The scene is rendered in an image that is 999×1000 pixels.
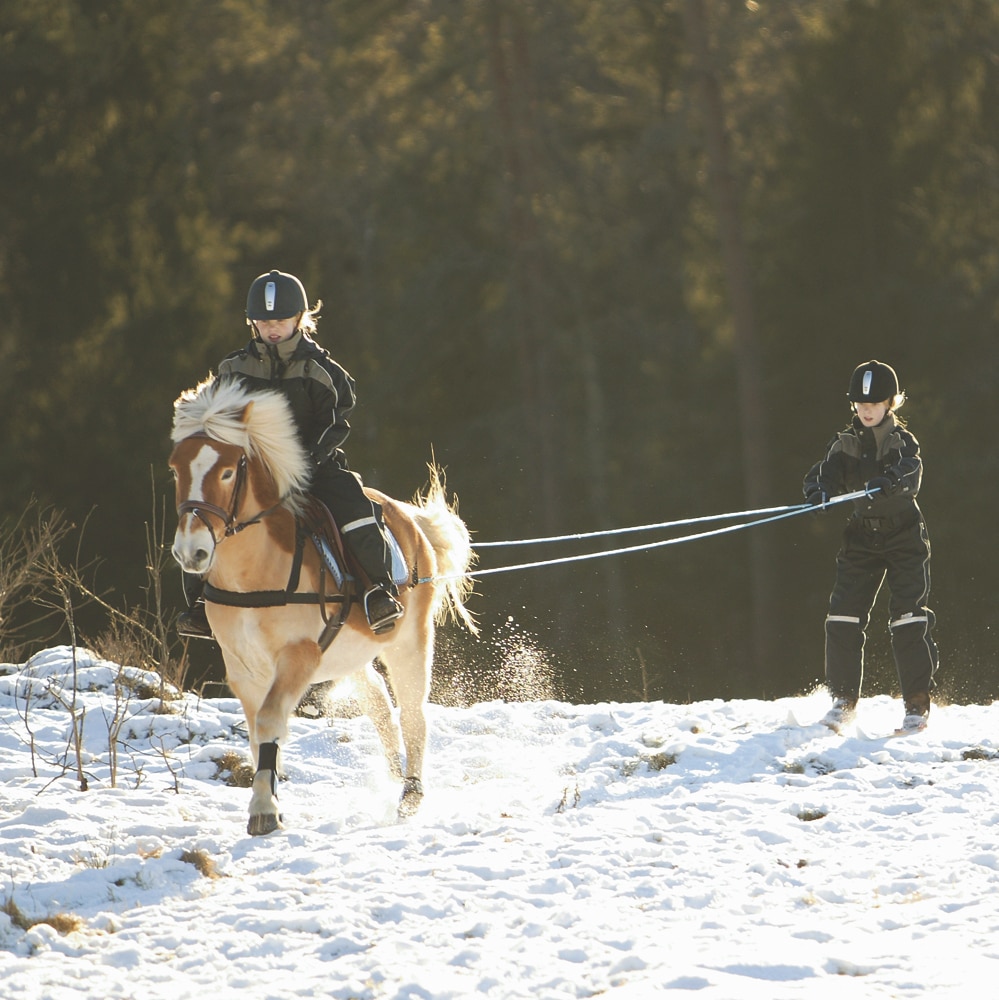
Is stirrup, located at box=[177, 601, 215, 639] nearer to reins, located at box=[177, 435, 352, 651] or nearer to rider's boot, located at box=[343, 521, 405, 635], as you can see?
reins, located at box=[177, 435, 352, 651]

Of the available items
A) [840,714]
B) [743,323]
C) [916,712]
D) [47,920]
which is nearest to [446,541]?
[840,714]

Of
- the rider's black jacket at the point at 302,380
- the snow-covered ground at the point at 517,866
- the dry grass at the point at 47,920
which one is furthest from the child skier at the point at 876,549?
the dry grass at the point at 47,920

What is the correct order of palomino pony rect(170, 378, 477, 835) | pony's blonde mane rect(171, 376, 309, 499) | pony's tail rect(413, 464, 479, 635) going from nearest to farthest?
palomino pony rect(170, 378, 477, 835), pony's blonde mane rect(171, 376, 309, 499), pony's tail rect(413, 464, 479, 635)

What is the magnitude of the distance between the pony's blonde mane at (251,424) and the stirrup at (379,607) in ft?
2.23

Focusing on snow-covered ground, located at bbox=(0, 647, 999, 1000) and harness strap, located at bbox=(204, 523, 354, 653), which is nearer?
snow-covered ground, located at bbox=(0, 647, 999, 1000)

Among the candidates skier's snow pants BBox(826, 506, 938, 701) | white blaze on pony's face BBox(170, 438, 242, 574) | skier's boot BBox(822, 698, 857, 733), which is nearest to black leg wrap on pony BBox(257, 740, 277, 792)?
white blaze on pony's face BBox(170, 438, 242, 574)

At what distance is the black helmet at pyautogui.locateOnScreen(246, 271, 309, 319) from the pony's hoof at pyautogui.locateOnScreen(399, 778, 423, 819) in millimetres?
2664

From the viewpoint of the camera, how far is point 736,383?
23.0 metres

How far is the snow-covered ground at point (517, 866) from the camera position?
4.75 meters

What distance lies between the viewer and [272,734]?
21.6 ft

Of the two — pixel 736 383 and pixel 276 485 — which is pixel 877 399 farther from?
pixel 736 383

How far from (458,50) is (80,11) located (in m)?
6.51

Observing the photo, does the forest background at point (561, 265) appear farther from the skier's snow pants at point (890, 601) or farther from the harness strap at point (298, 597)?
the harness strap at point (298, 597)

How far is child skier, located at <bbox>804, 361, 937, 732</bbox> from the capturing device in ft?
29.2
